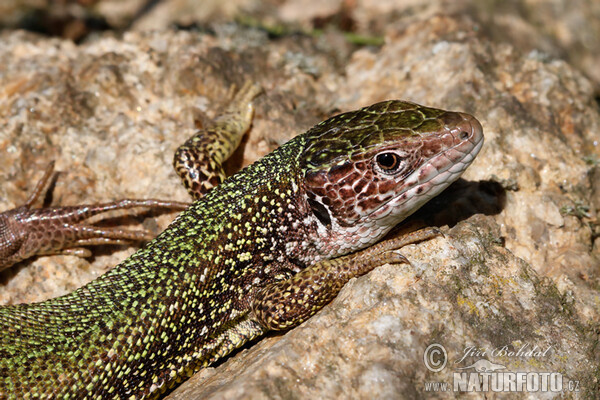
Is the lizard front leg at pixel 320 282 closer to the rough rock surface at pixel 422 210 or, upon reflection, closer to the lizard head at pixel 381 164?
the rough rock surface at pixel 422 210

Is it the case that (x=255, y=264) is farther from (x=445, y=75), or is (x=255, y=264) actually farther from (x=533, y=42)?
(x=533, y=42)

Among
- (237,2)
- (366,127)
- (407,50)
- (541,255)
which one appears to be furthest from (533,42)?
(237,2)

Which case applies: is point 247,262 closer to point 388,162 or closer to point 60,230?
point 388,162
